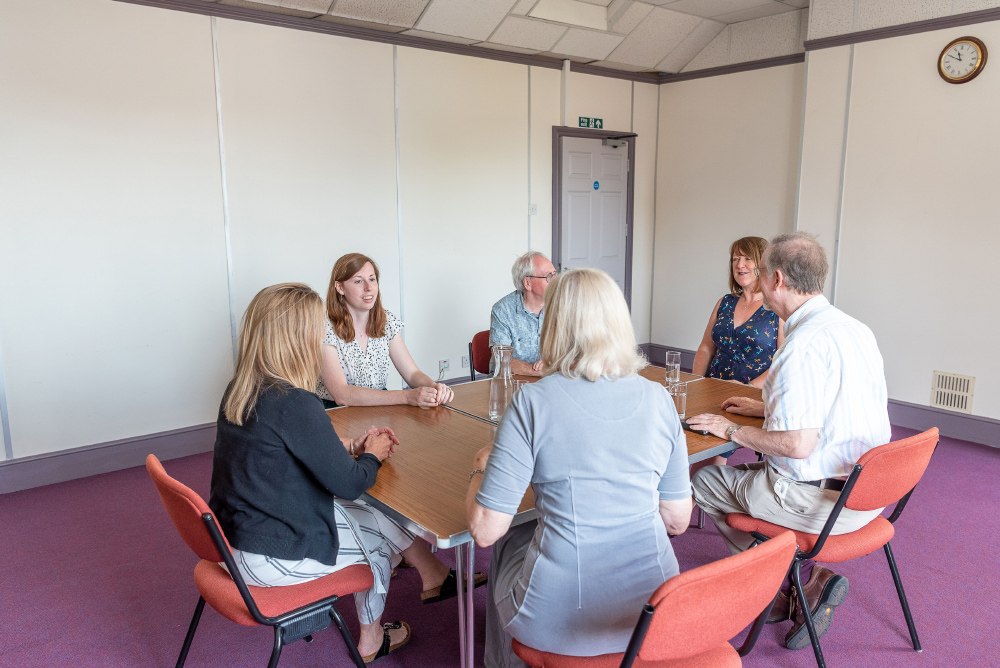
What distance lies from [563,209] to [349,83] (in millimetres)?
2209

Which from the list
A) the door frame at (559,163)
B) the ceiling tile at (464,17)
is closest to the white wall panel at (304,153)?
the ceiling tile at (464,17)

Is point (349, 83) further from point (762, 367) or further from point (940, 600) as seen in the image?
point (940, 600)

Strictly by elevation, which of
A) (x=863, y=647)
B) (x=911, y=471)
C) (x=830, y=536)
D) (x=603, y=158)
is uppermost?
(x=603, y=158)

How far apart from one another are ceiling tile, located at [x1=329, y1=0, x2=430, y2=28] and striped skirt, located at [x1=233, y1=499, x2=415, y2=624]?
3.50 m

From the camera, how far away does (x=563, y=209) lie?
614cm

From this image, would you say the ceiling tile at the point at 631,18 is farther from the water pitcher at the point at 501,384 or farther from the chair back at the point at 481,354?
the water pitcher at the point at 501,384

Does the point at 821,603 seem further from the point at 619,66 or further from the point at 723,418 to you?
the point at 619,66

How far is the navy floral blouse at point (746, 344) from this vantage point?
3289mm

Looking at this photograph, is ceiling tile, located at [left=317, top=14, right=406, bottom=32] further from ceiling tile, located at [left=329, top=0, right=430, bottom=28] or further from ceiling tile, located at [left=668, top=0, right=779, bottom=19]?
ceiling tile, located at [left=668, top=0, right=779, bottom=19]

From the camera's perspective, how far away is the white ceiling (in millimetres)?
4562

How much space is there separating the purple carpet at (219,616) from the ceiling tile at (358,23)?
10.3 feet

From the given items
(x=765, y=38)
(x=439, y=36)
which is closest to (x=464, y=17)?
(x=439, y=36)

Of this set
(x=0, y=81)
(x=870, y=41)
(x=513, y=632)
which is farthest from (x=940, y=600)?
(x=0, y=81)

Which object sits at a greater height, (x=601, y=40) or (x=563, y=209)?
(x=601, y=40)
